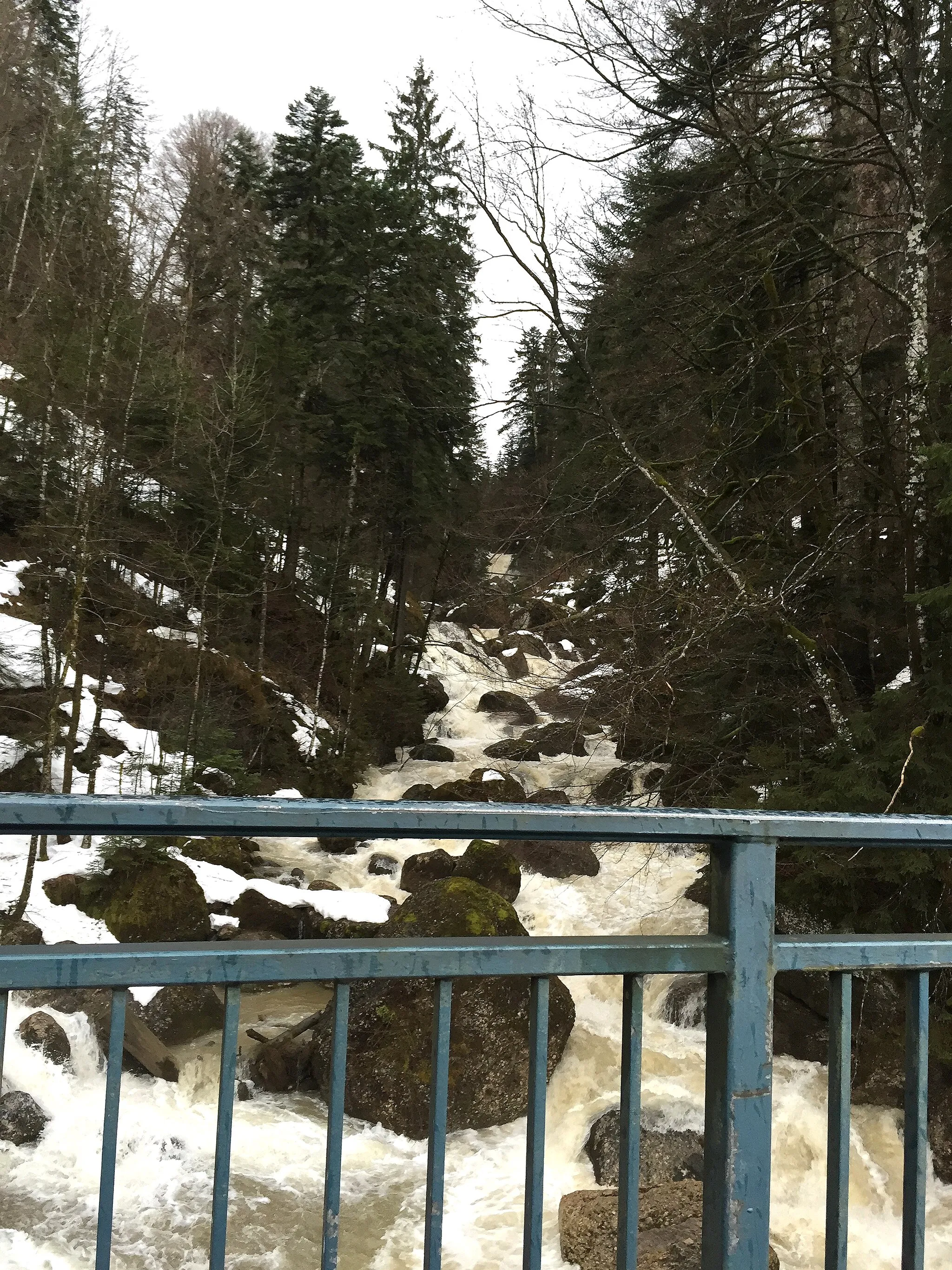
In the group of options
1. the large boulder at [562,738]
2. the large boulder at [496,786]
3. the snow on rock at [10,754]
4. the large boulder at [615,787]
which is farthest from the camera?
the large boulder at [496,786]

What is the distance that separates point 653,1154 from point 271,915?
616 cm

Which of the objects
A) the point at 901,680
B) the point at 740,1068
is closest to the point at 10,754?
the point at 901,680

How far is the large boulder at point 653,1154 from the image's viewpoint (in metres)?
7.72

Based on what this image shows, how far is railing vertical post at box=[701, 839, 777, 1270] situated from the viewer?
59.4 inches

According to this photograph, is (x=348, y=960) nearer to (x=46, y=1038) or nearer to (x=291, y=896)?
(x=46, y=1038)

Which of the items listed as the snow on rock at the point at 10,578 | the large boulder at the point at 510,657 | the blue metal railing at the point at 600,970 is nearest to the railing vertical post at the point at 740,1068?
the blue metal railing at the point at 600,970

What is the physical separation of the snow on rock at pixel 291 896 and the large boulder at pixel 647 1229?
19.4 feet

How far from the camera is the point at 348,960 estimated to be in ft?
4.50

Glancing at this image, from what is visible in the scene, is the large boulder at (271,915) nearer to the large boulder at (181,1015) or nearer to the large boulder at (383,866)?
the large boulder at (181,1015)

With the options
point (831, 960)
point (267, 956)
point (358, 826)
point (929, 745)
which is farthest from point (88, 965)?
point (929, 745)

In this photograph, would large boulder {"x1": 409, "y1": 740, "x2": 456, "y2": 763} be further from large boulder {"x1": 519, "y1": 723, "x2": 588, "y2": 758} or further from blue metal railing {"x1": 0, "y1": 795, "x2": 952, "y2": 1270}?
blue metal railing {"x1": 0, "y1": 795, "x2": 952, "y2": 1270}

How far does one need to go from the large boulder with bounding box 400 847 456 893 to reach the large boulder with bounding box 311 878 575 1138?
3.97 meters

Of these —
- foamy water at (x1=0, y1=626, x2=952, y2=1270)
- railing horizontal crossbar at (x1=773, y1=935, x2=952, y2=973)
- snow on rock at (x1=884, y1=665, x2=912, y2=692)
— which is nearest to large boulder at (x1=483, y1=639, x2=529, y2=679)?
foamy water at (x1=0, y1=626, x2=952, y2=1270)

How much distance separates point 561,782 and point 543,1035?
1023 centimetres
